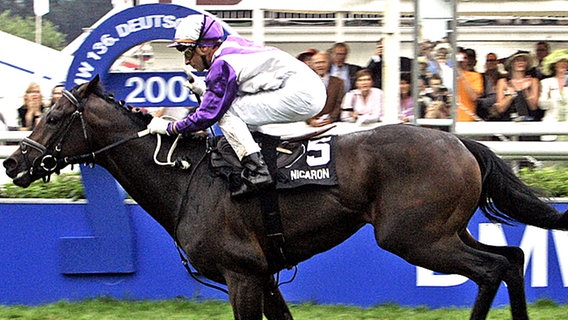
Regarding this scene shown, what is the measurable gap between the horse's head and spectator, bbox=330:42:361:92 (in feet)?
10.6

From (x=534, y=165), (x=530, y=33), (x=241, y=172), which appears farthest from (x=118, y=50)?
(x=530, y=33)

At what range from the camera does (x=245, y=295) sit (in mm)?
5773

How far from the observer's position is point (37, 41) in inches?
447

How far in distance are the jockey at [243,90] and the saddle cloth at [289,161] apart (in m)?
0.09

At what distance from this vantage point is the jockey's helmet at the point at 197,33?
19.3 feet

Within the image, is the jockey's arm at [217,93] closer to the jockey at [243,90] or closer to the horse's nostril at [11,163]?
A: the jockey at [243,90]

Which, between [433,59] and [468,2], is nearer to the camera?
[433,59]

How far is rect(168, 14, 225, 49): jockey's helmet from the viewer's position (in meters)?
5.88

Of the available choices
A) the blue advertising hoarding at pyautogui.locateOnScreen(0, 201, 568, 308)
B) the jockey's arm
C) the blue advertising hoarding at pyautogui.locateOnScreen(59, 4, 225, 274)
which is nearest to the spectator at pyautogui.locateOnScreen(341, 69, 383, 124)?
the blue advertising hoarding at pyautogui.locateOnScreen(0, 201, 568, 308)

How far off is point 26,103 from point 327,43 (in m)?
3.32

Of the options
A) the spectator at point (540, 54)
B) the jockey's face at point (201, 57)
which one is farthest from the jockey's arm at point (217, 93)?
the spectator at point (540, 54)

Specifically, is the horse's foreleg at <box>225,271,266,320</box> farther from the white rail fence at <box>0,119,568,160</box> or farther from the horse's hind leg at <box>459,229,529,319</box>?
the white rail fence at <box>0,119,568,160</box>

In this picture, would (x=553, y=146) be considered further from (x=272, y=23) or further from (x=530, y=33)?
(x=272, y=23)

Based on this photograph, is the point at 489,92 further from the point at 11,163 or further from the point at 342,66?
the point at 11,163
